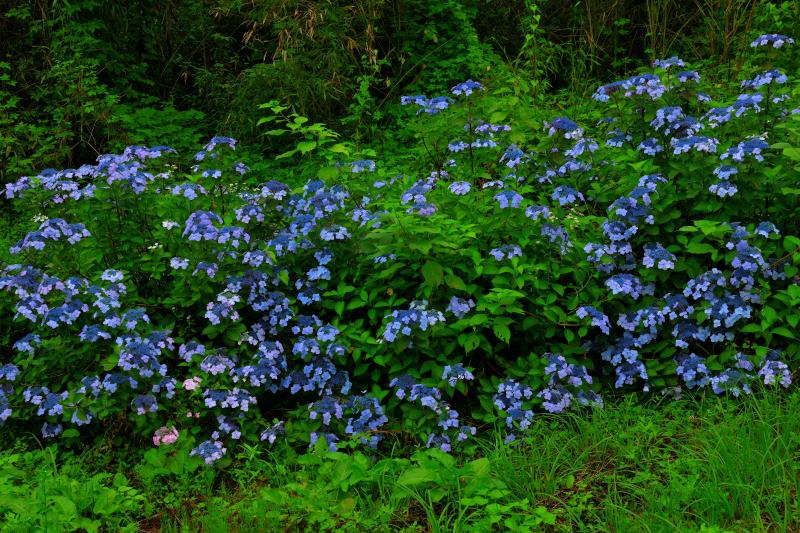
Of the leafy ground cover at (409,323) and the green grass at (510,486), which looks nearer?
the green grass at (510,486)

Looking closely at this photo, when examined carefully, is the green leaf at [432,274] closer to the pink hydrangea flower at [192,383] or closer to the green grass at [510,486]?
the green grass at [510,486]

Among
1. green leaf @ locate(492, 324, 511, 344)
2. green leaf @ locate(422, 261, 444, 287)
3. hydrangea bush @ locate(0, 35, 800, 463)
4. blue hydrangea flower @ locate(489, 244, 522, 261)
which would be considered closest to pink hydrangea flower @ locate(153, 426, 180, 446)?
hydrangea bush @ locate(0, 35, 800, 463)

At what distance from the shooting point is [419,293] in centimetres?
362

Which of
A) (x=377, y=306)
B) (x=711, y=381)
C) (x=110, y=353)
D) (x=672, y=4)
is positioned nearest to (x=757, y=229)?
(x=711, y=381)

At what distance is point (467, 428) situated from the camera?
3.40 meters

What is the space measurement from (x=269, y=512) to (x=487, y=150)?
2.54 meters

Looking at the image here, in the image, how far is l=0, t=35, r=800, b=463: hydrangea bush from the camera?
11.4 ft

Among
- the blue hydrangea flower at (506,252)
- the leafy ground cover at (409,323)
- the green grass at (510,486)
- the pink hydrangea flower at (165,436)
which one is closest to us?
the green grass at (510,486)

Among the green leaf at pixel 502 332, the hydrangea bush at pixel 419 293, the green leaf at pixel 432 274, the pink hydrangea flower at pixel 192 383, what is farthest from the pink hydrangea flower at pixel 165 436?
the green leaf at pixel 502 332

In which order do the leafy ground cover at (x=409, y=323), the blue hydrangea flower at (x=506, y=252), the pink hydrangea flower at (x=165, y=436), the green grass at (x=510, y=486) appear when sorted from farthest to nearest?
the blue hydrangea flower at (x=506, y=252) → the pink hydrangea flower at (x=165, y=436) → the leafy ground cover at (x=409, y=323) → the green grass at (x=510, y=486)

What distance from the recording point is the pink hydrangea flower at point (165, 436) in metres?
3.40

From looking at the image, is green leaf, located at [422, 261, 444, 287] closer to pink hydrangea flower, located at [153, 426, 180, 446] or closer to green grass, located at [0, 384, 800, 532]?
green grass, located at [0, 384, 800, 532]

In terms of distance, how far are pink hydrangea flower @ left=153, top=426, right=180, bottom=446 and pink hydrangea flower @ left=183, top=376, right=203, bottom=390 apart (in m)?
0.21

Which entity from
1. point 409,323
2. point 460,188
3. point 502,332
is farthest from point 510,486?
point 460,188
